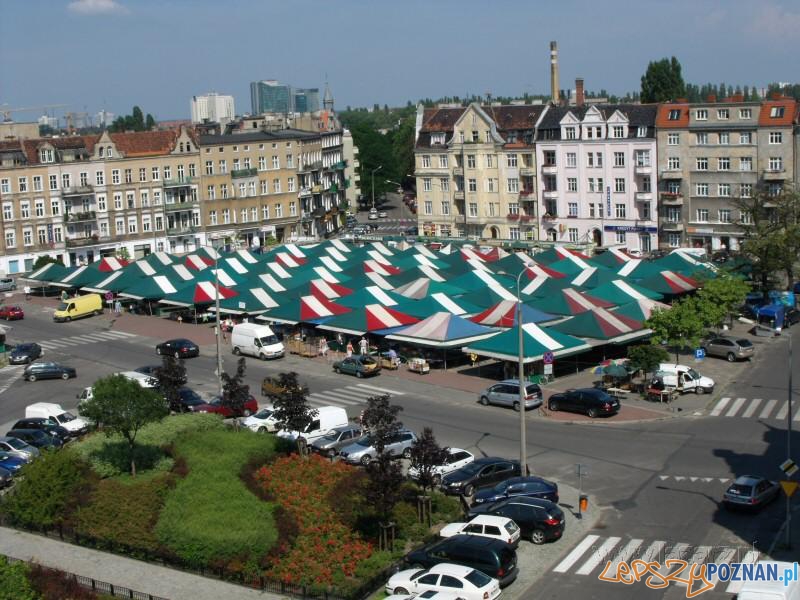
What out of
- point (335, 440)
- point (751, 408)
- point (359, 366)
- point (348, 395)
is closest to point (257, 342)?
point (359, 366)

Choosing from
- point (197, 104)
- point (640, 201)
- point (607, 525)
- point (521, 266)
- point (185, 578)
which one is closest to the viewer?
point (185, 578)

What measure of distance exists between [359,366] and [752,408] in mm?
18013

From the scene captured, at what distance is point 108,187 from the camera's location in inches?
3730

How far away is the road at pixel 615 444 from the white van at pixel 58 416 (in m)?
2.71

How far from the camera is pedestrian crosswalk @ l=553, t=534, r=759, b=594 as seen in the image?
27203 mm

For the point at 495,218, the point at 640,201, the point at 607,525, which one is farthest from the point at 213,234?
the point at 607,525

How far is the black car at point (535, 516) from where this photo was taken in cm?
2897

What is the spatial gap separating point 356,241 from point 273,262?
26.0 m

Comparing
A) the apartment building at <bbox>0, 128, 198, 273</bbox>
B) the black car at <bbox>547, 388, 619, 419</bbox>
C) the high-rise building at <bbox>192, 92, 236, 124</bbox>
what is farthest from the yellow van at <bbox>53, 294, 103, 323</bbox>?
the high-rise building at <bbox>192, 92, 236, 124</bbox>

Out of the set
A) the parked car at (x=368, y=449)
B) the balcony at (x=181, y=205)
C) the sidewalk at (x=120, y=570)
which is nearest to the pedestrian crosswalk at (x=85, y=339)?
the parked car at (x=368, y=449)

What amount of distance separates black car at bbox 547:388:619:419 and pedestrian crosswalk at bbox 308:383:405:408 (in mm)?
7517

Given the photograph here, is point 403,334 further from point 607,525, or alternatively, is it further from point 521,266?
point 607,525

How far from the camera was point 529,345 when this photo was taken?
48.2 m

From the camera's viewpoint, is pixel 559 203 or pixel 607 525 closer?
pixel 607 525
